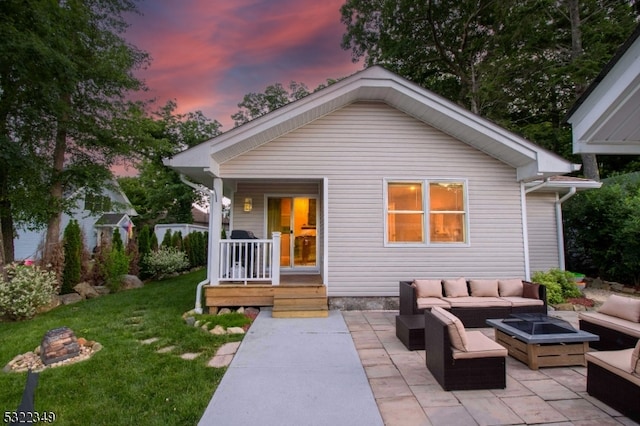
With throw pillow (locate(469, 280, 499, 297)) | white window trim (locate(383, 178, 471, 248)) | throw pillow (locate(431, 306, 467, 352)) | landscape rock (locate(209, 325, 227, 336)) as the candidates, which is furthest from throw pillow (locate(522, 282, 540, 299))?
landscape rock (locate(209, 325, 227, 336))

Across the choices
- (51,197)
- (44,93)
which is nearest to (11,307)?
(51,197)

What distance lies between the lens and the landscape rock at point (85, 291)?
27.3 feet

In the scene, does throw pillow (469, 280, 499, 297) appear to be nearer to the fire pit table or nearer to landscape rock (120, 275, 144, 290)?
the fire pit table

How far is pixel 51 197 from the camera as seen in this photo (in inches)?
324

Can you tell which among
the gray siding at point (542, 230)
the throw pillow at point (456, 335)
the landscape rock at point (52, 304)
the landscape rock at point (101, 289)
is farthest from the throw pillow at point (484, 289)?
the landscape rock at point (101, 289)

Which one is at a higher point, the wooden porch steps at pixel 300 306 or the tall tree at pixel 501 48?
the tall tree at pixel 501 48

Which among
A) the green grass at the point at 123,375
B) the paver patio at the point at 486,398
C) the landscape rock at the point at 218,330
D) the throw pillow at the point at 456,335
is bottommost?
the green grass at the point at 123,375

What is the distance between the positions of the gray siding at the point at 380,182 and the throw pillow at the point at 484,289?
3.12ft

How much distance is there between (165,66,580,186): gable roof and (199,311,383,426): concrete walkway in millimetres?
3485

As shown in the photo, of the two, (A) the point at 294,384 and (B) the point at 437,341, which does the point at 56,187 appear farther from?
(B) the point at 437,341

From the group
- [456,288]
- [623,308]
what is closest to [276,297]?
[456,288]

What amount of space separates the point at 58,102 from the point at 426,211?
29.3ft

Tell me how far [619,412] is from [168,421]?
3.84 m

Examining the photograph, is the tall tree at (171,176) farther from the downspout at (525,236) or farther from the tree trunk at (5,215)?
the downspout at (525,236)
